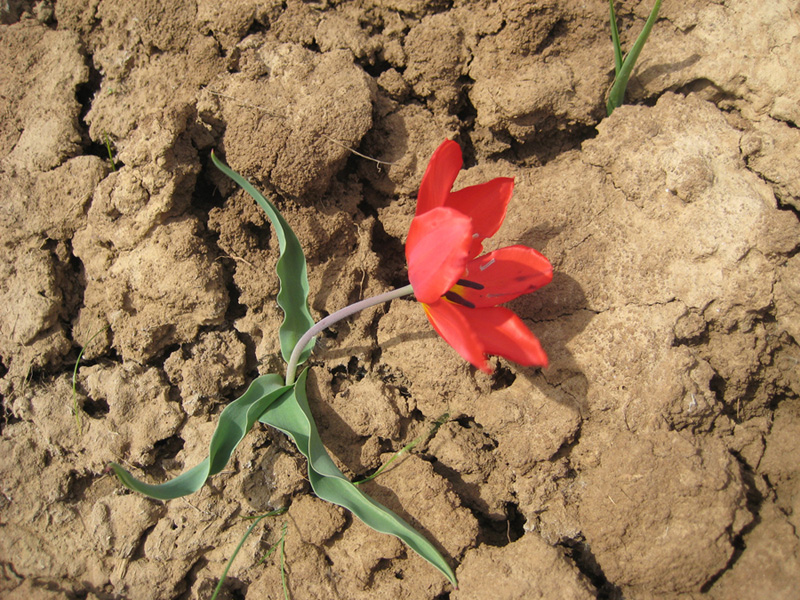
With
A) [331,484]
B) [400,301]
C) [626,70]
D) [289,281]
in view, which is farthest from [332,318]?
[626,70]

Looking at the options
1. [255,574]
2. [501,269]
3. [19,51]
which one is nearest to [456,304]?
[501,269]

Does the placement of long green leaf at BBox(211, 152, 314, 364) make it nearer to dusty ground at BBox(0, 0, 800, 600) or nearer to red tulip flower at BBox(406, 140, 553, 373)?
dusty ground at BBox(0, 0, 800, 600)

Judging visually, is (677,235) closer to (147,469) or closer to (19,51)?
(147,469)

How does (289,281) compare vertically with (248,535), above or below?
above

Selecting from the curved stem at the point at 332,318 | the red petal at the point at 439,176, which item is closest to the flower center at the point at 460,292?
the curved stem at the point at 332,318

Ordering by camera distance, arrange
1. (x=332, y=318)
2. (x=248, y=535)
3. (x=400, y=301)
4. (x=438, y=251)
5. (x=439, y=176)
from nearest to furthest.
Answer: (x=438, y=251), (x=439, y=176), (x=332, y=318), (x=248, y=535), (x=400, y=301)

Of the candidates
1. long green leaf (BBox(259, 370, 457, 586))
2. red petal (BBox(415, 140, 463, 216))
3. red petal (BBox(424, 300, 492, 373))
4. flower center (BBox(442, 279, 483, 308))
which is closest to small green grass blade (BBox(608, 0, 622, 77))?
red petal (BBox(415, 140, 463, 216))

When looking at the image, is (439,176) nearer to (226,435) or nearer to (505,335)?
(505,335)
